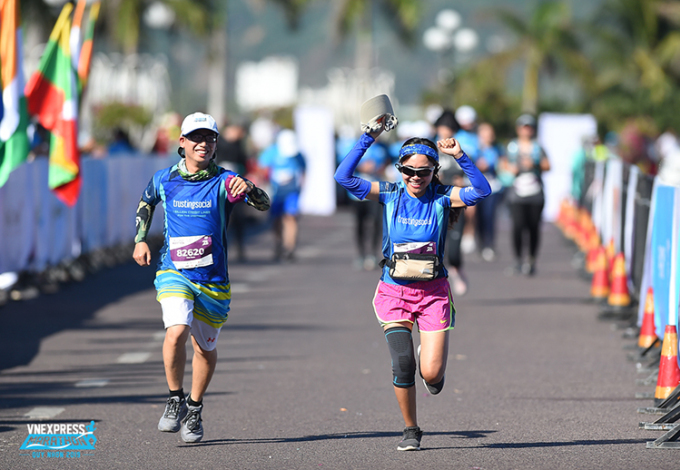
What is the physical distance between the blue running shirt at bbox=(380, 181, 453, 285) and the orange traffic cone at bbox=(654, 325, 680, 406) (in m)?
1.76

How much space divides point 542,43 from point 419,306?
144ft

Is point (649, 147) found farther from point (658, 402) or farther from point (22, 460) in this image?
point (22, 460)

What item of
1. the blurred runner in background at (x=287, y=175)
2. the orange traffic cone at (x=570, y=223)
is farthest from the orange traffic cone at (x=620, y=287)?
the orange traffic cone at (x=570, y=223)

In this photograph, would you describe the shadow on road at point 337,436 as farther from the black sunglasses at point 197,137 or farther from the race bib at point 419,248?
the black sunglasses at point 197,137

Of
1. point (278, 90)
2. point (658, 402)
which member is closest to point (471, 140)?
point (658, 402)

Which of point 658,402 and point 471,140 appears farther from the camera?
point 471,140

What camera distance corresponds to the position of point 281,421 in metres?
7.55

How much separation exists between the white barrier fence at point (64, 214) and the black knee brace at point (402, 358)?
7106 mm

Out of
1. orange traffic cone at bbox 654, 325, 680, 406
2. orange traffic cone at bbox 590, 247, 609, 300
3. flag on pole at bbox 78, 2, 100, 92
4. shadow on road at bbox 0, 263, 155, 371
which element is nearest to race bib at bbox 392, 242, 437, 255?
orange traffic cone at bbox 654, 325, 680, 406

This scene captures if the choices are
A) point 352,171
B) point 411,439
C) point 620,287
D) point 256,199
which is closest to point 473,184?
point 352,171

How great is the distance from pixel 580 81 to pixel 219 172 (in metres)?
43.2

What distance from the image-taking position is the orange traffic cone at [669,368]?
773cm

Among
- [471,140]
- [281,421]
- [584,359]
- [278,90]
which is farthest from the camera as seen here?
[278,90]

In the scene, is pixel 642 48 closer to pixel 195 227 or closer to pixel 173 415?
pixel 195 227
